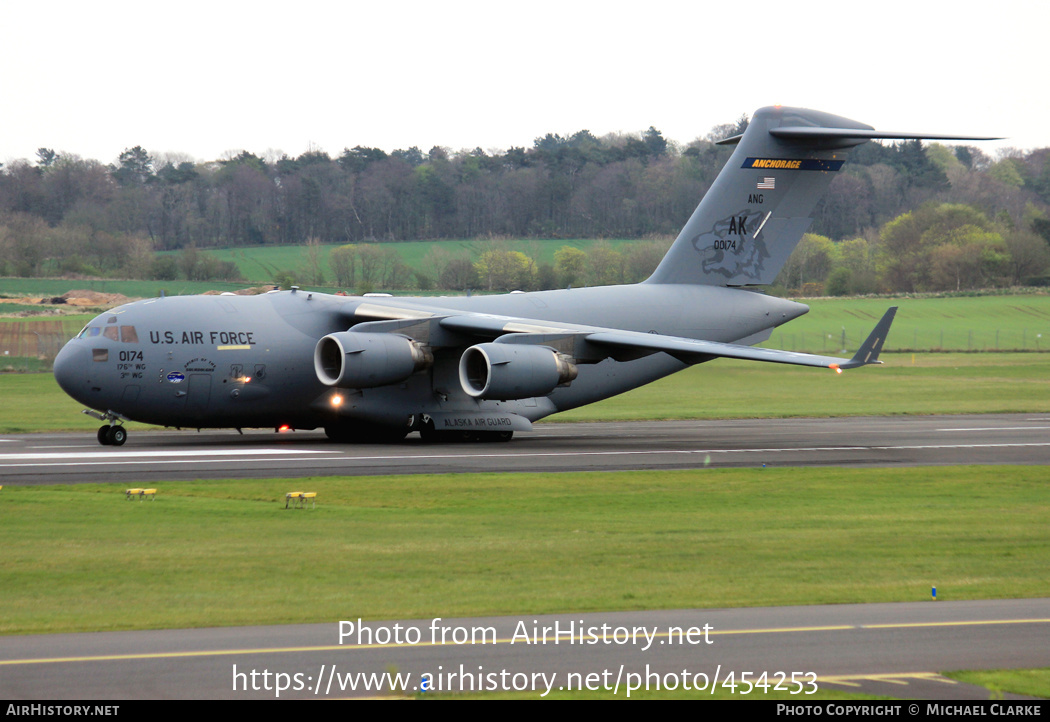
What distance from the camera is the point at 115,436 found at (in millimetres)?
24828

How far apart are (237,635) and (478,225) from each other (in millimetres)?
85564

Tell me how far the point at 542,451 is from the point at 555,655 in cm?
1627

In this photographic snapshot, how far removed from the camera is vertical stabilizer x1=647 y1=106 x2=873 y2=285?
30.8 m

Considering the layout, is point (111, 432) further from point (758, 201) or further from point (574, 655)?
point (574, 655)

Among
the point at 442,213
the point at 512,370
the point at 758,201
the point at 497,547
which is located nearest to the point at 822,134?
the point at 758,201

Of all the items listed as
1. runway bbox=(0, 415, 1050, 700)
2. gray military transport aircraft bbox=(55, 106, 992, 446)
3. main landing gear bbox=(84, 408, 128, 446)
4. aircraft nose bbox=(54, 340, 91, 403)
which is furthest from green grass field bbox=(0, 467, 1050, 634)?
main landing gear bbox=(84, 408, 128, 446)

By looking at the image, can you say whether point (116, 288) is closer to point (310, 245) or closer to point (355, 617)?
point (310, 245)

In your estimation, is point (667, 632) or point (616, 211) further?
point (616, 211)

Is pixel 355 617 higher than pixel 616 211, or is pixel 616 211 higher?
pixel 616 211

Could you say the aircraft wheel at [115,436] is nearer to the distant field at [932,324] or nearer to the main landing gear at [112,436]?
the main landing gear at [112,436]

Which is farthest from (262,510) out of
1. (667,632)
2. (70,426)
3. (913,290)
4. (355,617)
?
(913,290)

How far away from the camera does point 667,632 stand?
8.99 metres

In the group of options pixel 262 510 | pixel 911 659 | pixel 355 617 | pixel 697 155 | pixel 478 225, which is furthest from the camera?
pixel 697 155

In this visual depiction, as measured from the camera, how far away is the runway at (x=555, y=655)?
7562mm
